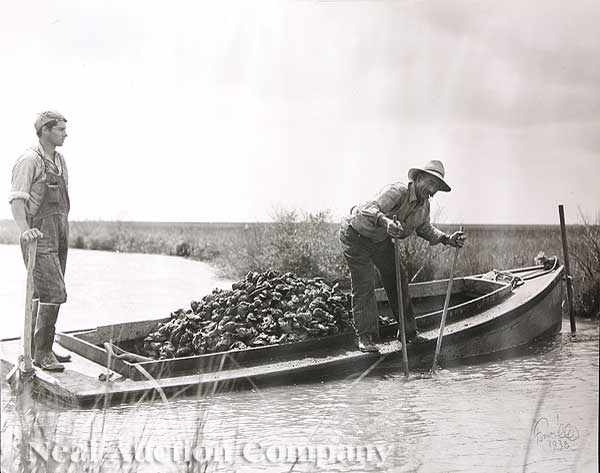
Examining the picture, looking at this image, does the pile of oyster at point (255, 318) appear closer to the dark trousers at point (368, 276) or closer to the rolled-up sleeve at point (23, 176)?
the dark trousers at point (368, 276)

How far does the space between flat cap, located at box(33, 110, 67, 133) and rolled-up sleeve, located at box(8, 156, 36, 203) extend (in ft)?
0.50

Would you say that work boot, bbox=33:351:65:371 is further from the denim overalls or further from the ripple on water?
the denim overalls

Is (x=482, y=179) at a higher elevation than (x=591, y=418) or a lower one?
higher

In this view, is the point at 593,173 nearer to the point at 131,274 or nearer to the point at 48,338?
the point at 48,338

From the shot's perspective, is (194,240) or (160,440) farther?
(194,240)

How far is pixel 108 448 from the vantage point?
2969mm

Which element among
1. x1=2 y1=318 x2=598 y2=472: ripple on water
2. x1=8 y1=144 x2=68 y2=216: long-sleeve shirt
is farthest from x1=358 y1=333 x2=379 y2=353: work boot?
x1=8 y1=144 x2=68 y2=216: long-sleeve shirt

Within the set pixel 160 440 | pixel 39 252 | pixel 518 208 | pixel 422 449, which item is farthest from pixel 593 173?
pixel 39 252

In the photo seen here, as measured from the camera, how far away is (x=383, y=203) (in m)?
3.44

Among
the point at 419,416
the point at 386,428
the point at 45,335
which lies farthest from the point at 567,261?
the point at 45,335

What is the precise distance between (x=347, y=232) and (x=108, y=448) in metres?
1.59

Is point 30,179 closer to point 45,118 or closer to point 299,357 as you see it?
point 45,118

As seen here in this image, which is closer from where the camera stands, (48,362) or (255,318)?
(48,362)
